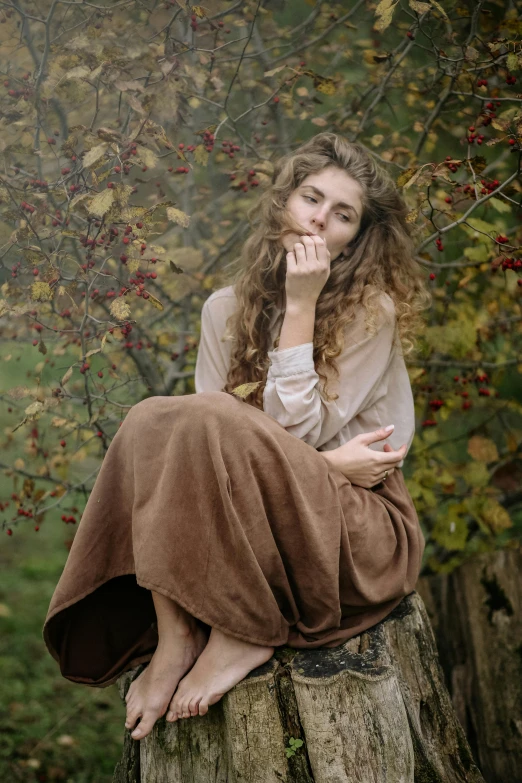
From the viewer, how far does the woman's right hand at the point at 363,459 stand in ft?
7.72

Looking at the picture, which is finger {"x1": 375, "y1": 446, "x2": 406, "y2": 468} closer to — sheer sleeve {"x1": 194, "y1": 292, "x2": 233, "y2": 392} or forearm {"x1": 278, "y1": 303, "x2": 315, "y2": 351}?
forearm {"x1": 278, "y1": 303, "x2": 315, "y2": 351}

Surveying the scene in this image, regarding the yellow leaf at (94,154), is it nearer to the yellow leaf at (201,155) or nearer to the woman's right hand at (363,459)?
the yellow leaf at (201,155)

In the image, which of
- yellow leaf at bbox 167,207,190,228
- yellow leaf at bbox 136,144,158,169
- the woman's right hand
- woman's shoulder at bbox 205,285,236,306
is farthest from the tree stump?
yellow leaf at bbox 136,144,158,169

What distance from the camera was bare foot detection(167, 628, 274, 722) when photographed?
2.01m

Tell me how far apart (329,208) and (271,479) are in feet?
3.20

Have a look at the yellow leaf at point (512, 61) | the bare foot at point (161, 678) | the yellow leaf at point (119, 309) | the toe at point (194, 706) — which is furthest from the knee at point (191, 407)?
the yellow leaf at point (512, 61)

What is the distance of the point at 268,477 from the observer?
81.0 inches

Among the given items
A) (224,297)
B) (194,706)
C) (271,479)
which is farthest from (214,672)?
(224,297)

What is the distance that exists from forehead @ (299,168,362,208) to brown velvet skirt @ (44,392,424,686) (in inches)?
33.0

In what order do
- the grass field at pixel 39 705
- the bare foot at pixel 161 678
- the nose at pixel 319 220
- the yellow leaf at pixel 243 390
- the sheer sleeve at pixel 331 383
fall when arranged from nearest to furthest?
the bare foot at pixel 161 678 → the yellow leaf at pixel 243 390 → the sheer sleeve at pixel 331 383 → the nose at pixel 319 220 → the grass field at pixel 39 705

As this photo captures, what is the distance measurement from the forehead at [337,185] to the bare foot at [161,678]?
4.67ft

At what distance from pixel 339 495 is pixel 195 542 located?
443mm

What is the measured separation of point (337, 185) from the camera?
2566mm

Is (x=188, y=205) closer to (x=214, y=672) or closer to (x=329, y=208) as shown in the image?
(x=329, y=208)
